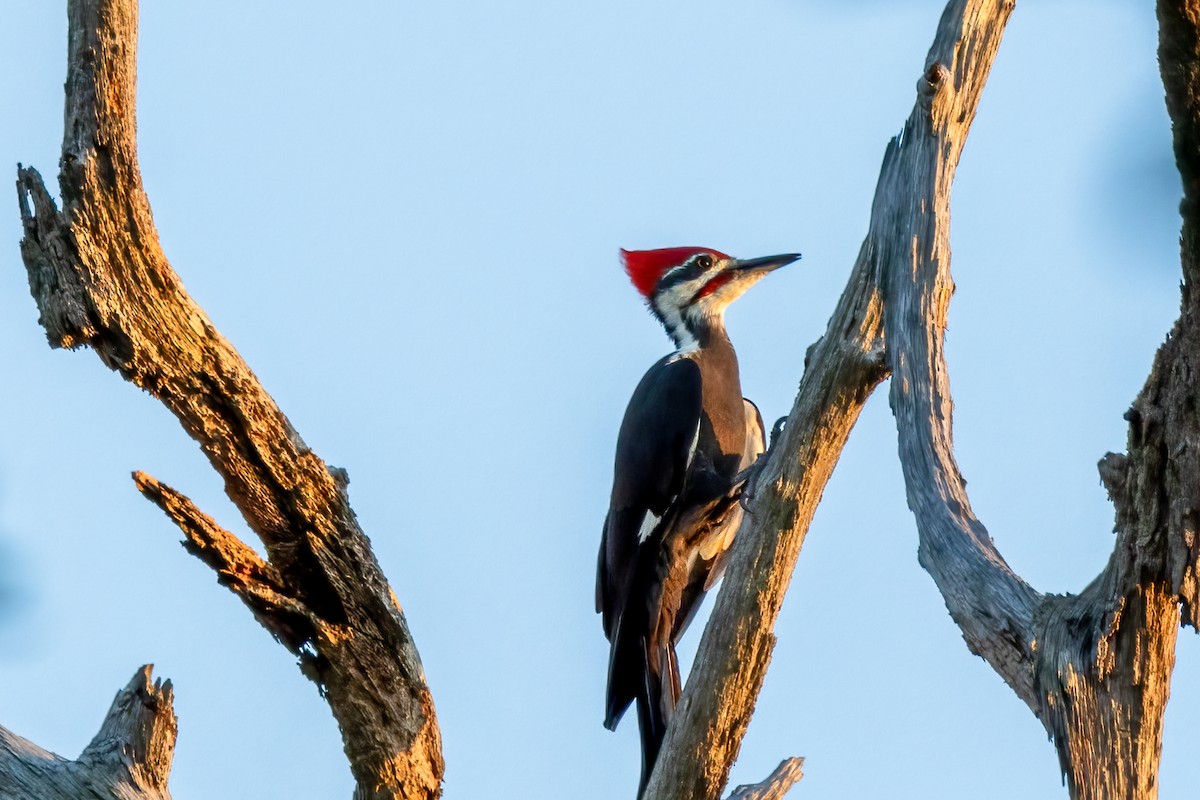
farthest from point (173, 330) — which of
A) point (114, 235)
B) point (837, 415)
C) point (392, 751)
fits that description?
point (837, 415)

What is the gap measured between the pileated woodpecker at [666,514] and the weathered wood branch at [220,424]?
1.35m

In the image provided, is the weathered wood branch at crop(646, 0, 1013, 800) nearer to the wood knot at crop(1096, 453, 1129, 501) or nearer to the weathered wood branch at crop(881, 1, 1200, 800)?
the weathered wood branch at crop(881, 1, 1200, 800)

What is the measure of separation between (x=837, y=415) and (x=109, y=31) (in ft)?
6.27

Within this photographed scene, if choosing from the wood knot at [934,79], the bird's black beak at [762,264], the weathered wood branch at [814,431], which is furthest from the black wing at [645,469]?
the wood knot at [934,79]

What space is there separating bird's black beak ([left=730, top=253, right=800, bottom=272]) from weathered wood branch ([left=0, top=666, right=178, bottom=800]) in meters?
3.33

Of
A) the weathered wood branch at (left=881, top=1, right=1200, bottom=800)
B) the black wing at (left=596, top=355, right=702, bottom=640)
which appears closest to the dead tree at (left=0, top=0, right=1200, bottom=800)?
the weathered wood branch at (left=881, top=1, right=1200, bottom=800)

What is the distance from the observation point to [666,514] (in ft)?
17.0

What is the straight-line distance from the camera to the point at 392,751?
347 cm

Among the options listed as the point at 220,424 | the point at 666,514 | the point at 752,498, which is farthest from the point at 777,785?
the point at 220,424

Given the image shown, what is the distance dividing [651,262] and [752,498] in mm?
3053

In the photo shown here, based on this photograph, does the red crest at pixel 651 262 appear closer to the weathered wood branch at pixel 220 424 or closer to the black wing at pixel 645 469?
the black wing at pixel 645 469

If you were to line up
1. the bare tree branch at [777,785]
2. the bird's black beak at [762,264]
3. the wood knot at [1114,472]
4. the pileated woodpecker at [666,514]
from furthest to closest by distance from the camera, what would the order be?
the bird's black beak at [762,264], the pileated woodpecker at [666,514], the bare tree branch at [777,785], the wood knot at [1114,472]

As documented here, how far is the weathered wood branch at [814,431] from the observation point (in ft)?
11.0

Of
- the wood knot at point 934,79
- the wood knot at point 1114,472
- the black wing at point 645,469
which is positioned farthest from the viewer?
the black wing at point 645,469
